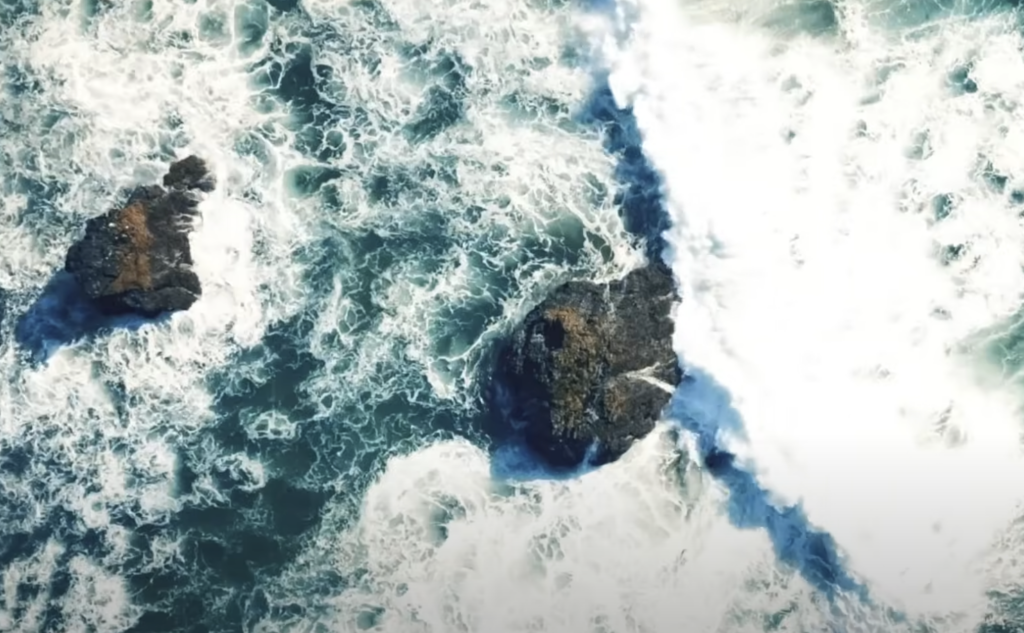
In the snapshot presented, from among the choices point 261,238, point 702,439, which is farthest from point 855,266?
point 261,238

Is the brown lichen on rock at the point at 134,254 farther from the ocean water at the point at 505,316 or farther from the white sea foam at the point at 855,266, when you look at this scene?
the white sea foam at the point at 855,266

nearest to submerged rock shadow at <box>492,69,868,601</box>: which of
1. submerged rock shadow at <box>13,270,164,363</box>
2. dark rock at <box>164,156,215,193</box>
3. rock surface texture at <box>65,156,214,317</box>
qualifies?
rock surface texture at <box>65,156,214,317</box>

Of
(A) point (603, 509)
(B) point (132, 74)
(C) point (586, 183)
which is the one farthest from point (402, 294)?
(B) point (132, 74)

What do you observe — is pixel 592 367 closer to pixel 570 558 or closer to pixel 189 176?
pixel 570 558

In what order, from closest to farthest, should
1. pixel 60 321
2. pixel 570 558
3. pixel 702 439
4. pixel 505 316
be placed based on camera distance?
pixel 570 558 → pixel 702 439 → pixel 505 316 → pixel 60 321

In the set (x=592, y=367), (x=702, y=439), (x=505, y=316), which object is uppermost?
(x=592, y=367)

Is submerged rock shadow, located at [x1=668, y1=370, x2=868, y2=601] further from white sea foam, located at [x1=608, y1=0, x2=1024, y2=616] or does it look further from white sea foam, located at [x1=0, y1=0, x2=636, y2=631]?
white sea foam, located at [x1=0, y1=0, x2=636, y2=631]
